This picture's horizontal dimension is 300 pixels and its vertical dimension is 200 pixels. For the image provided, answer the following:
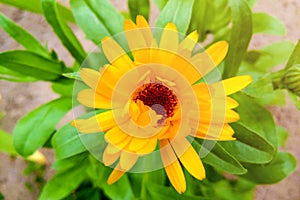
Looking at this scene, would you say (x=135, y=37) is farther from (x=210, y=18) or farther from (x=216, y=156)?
(x=210, y=18)

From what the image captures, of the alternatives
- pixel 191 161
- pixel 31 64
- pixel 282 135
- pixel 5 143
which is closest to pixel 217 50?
pixel 191 161

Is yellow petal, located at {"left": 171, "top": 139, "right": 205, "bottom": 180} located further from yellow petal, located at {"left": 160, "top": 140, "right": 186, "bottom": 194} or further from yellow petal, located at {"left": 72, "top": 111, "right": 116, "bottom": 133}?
yellow petal, located at {"left": 72, "top": 111, "right": 116, "bottom": 133}

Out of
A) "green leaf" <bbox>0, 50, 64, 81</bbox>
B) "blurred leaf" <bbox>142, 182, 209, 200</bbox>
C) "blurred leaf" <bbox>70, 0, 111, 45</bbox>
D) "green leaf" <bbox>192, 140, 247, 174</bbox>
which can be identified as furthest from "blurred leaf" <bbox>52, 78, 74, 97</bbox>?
"green leaf" <bbox>192, 140, 247, 174</bbox>

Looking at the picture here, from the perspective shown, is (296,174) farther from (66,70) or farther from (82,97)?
(82,97)

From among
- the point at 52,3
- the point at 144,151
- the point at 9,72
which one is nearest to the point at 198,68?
the point at 144,151

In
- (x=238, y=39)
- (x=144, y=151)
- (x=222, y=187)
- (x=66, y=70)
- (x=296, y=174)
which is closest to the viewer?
(x=144, y=151)

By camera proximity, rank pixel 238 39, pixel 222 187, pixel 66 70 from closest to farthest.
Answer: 1. pixel 238 39
2. pixel 66 70
3. pixel 222 187

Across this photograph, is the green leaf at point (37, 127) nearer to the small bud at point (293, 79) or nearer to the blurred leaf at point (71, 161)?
the blurred leaf at point (71, 161)
